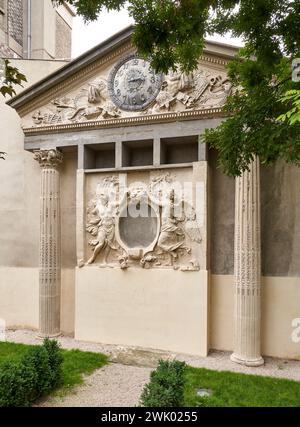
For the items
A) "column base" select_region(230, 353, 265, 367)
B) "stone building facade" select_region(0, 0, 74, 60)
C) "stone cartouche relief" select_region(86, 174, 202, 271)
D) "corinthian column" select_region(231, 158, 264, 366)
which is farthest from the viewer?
"stone building facade" select_region(0, 0, 74, 60)

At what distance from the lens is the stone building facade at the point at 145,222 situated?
25.5ft

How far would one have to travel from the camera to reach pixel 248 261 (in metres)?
7.45

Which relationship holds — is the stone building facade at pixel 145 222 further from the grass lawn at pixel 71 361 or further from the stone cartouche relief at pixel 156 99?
the grass lawn at pixel 71 361

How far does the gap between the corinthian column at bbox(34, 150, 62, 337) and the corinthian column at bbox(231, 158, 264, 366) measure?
4893 millimetres

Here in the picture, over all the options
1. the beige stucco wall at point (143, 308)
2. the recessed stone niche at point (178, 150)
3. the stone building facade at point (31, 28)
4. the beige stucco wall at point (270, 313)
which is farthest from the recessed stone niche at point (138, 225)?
the stone building facade at point (31, 28)

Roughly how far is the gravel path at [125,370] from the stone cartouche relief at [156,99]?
597 cm

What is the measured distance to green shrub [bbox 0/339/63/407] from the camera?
505cm

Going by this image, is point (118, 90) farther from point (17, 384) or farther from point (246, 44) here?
point (17, 384)

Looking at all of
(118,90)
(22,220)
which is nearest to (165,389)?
(22,220)

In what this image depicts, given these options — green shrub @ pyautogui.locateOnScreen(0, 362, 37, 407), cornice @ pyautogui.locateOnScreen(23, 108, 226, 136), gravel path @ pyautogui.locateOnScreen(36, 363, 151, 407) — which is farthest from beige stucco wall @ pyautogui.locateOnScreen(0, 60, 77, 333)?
green shrub @ pyautogui.locateOnScreen(0, 362, 37, 407)

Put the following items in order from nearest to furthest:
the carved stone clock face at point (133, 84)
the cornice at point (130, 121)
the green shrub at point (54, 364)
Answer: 1. the green shrub at point (54, 364)
2. the cornice at point (130, 121)
3. the carved stone clock face at point (133, 84)

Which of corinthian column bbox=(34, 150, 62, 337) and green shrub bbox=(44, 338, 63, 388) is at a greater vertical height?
corinthian column bbox=(34, 150, 62, 337)

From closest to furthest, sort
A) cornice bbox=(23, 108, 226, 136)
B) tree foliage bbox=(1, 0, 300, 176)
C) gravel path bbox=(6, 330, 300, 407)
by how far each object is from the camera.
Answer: tree foliage bbox=(1, 0, 300, 176)
gravel path bbox=(6, 330, 300, 407)
cornice bbox=(23, 108, 226, 136)

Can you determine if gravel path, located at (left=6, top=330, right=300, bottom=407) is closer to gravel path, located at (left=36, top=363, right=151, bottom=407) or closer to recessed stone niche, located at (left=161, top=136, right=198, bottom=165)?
gravel path, located at (left=36, top=363, right=151, bottom=407)
